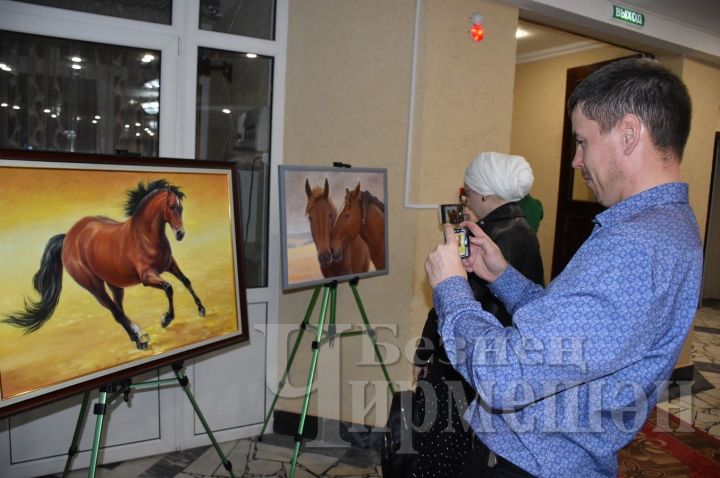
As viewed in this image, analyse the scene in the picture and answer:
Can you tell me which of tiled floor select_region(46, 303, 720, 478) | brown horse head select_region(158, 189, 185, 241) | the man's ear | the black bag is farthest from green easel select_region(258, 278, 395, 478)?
the man's ear

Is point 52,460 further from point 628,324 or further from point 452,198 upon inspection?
point 628,324

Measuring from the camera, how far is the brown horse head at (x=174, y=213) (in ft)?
6.82

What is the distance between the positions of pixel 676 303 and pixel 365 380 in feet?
7.61

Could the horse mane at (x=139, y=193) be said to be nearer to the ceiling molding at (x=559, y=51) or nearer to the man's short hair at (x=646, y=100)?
the man's short hair at (x=646, y=100)

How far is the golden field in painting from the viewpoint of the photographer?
159 cm

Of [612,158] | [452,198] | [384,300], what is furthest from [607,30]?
[612,158]

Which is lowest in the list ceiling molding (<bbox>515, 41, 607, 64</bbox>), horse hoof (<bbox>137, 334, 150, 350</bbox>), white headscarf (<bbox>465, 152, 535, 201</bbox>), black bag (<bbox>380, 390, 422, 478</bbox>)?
black bag (<bbox>380, 390, 422, 478</bbox>)

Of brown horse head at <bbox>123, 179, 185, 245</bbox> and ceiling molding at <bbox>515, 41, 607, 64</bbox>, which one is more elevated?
ceiling molding at <bbox>515, 41, 607, 64</bbox>

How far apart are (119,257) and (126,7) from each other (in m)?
1.37

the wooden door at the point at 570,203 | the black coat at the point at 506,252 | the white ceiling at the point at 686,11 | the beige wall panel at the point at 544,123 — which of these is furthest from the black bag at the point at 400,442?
the beige wall panel at the point at 544,123

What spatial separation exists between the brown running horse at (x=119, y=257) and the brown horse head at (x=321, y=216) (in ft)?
2.09

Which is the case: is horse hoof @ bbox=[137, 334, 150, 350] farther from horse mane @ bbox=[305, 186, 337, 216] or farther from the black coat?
the black coat

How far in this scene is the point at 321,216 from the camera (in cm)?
263

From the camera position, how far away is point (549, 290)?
3.33ft
